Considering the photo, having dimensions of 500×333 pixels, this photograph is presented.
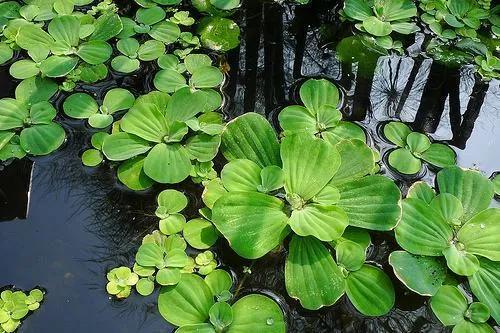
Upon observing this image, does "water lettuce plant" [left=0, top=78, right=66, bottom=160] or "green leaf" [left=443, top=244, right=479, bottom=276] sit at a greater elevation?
"green leaf" [left=443, top=244, right=479, bottom=276]

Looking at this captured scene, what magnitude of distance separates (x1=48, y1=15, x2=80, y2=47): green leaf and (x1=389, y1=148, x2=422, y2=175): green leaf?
5.13 feet

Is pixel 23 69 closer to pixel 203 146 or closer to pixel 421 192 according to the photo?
pixel 203 146

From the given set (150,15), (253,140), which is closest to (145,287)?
(253,140)

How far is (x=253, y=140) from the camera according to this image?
217 centimetres

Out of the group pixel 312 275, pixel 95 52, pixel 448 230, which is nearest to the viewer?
pixel 312 275

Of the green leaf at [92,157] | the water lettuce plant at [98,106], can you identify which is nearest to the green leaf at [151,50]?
the water lettuce plant at [98,106]

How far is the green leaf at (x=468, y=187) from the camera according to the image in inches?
81.1

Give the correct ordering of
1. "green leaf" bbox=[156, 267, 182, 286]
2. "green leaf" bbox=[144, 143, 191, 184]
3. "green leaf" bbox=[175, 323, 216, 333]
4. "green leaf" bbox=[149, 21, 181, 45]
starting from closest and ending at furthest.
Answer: "green leaf" bbox=[175, 323, 216, 333]
"green leaf" bbox=[156, 267, 182, 286]
"green leaf" bbox=[144, 143, 191, 184]
"green leaf" bbox=[149, 21, 181, 45]

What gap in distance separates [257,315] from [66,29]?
1655mm

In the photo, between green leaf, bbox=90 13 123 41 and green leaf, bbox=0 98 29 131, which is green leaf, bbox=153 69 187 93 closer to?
green leaf, bbox=90 13 123 41

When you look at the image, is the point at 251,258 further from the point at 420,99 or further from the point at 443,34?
the point at 443,34

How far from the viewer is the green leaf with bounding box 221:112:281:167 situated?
215 centimetres

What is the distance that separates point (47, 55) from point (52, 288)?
1.19 meters

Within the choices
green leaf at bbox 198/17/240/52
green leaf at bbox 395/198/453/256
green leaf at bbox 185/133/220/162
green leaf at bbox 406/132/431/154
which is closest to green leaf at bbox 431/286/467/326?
green leaf at bbox 395/198/453/256
